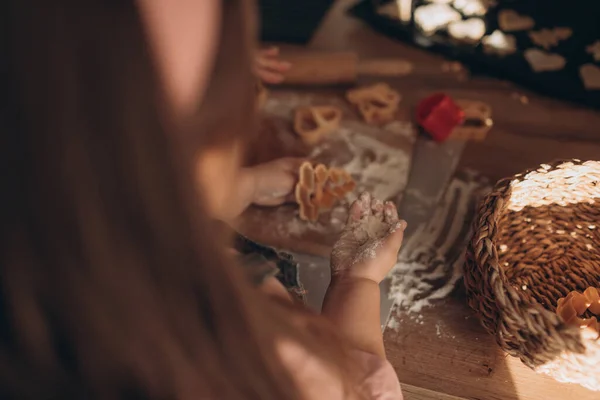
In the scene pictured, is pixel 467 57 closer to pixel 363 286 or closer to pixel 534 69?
pixel 534 69

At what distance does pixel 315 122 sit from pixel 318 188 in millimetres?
192

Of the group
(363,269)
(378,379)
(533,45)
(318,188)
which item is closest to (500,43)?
(533,45)

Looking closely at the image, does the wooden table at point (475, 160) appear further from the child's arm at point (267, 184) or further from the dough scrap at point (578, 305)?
the child's arm at point (267, 184)

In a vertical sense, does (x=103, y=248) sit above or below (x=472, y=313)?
above

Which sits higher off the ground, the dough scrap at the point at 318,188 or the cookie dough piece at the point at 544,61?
the cookie dough piece at the point at 544,61

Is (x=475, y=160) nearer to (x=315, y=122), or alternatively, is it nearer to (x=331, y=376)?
(x=315, y=122)

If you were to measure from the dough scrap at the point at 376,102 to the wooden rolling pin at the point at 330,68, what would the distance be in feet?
0.17

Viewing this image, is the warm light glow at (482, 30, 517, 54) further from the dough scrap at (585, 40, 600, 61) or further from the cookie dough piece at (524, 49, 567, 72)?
the dough scrap at (585, 40, 600, 61)

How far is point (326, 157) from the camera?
1056 mm

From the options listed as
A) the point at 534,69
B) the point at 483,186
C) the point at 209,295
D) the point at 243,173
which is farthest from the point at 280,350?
the point at 534,69

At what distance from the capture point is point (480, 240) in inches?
27.9

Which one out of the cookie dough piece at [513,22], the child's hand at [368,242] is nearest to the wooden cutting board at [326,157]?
the child's hand at [368,242]

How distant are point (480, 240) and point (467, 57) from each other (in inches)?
23.7

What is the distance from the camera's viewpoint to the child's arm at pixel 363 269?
721 millimetres
